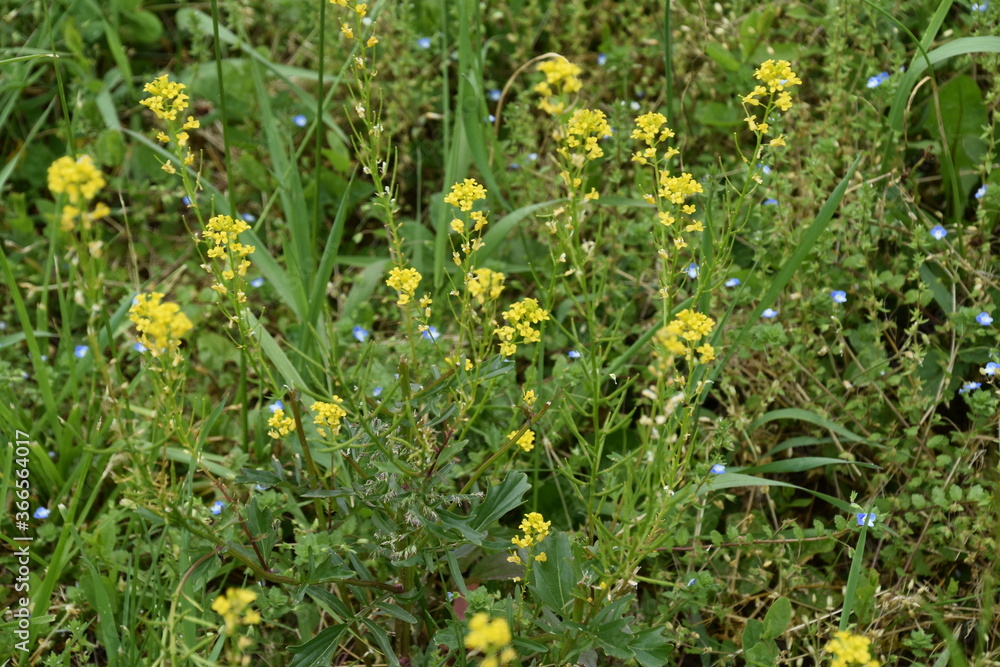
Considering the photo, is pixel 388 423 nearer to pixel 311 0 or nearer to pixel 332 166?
pixel 332 166

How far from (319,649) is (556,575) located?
1.83 feet

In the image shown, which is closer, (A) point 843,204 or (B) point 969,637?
(B) point 969,637

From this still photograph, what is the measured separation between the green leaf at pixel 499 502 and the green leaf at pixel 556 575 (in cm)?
12

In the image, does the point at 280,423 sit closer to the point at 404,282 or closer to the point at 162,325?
the point at 404,282

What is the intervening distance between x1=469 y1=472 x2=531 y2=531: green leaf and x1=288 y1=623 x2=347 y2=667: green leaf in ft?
1.27

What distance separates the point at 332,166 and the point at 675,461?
2.49 m

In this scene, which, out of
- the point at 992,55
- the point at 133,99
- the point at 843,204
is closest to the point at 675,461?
the point at 843,204

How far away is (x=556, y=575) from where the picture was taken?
1.98m

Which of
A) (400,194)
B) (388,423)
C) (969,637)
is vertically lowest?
(969,637)

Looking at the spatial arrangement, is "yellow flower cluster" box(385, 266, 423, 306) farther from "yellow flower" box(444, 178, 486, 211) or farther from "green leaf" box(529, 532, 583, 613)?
"green leaf" box(529, 532, 583, 613)

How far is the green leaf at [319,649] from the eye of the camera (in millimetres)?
1950

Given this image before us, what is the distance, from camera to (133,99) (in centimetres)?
409

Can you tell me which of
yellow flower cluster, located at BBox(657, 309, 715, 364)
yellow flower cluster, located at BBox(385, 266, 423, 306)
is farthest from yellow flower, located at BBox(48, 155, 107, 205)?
yellow flower cluster, located at BBox(657, 309, 715, 364)

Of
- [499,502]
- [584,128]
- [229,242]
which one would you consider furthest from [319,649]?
[584,128]
